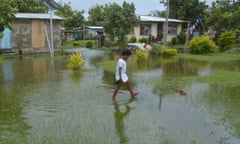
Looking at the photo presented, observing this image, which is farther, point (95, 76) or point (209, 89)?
point (95, 76)

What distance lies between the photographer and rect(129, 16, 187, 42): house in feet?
92.0

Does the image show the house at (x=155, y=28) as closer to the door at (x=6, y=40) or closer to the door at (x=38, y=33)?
the door at (x=38, y=33)

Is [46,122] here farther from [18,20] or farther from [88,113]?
[18,20]

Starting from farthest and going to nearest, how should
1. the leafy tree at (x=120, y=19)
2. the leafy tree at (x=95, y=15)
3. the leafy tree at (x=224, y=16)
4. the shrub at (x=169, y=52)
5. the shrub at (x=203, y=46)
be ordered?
the leafy tree at (x=95, y=15) → the leafy tree at (x=224, y=16) → the leafy tree at (x=120, y=19) → the shrub at (x=203, y=46) → the shrub at (x=169, y=52)

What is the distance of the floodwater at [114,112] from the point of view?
4.62 metres

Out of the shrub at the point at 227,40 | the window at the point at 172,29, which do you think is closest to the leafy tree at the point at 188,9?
the window at the point at 172,29

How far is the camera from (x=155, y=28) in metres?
29.3

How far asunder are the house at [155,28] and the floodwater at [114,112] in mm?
18670

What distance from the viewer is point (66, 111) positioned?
5988 millimetres

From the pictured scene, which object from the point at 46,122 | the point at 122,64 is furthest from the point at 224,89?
the point at 46,122

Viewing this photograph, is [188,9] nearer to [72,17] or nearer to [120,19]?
[120,19]

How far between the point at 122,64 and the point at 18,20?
1424 cm

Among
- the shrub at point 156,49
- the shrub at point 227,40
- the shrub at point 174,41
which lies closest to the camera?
the shrub at point 156,49

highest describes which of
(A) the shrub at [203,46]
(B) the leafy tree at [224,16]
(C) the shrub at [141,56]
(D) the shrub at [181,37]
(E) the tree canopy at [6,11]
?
(B) the leafy tree at [224,16]
